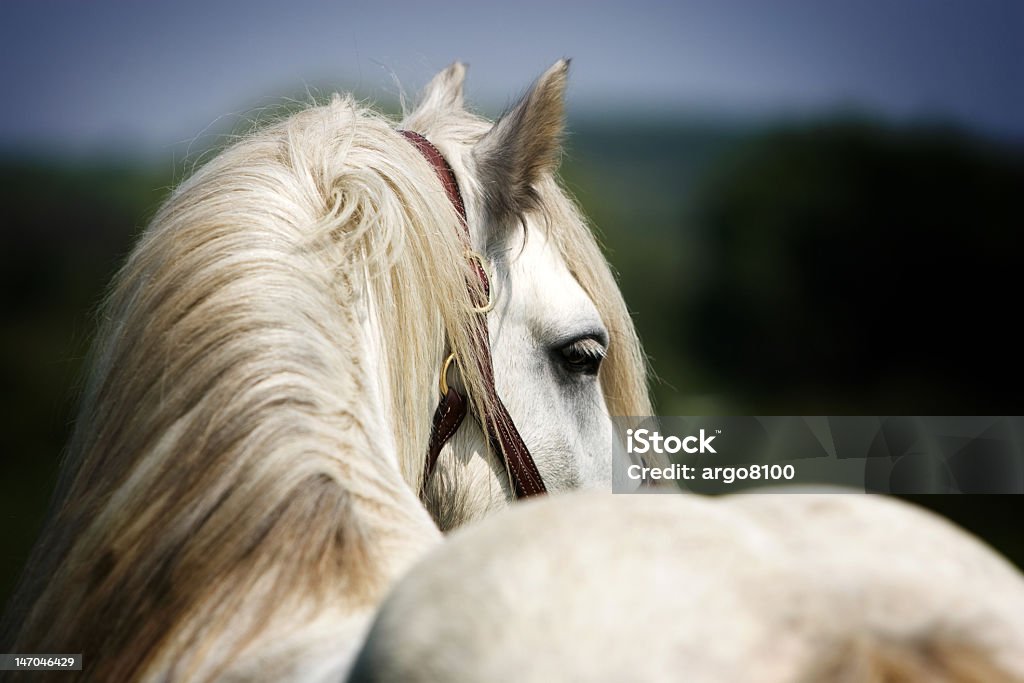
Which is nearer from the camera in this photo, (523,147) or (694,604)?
(694,604)

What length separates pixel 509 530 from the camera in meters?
0.47

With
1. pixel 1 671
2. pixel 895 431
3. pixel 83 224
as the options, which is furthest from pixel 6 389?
pixel 1 671

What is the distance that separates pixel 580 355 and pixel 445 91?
629mm

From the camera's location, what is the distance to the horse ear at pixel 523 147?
50.1 inches

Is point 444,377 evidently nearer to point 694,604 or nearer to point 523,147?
point 523,147

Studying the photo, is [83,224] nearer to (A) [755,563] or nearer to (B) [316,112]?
(B) [316,112]

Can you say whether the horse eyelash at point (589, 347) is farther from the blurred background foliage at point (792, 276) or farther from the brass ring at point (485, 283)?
the blurred background foliage at point (792, 276)

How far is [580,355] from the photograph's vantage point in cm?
132

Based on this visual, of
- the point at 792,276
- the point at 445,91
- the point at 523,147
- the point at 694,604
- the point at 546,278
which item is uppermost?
the point at 792,276

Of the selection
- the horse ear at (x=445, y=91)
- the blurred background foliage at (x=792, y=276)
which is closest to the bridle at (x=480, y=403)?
the horse ear at (x=445, y=91)

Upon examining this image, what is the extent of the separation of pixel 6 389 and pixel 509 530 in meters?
8.67

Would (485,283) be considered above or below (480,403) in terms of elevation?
above

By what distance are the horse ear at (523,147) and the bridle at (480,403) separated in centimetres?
6
